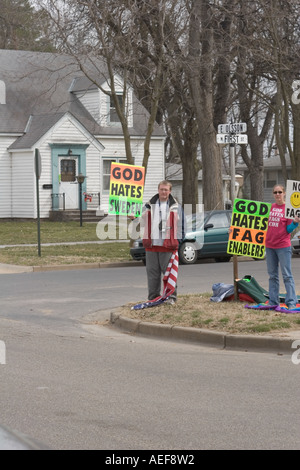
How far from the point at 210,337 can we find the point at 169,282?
81.0 inches

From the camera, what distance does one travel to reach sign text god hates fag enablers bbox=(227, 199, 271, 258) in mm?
12484

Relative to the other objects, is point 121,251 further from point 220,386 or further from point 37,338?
point 220,386

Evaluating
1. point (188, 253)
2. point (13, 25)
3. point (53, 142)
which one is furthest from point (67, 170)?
Answer: point (188, 253)

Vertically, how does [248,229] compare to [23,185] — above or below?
below

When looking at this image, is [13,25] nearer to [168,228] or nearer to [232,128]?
[232,128]

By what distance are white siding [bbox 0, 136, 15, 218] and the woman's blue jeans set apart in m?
28.0

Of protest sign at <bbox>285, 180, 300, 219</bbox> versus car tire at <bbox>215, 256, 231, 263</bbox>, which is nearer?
protest sign at <bbox>285, 180, 300, 219</bbox>

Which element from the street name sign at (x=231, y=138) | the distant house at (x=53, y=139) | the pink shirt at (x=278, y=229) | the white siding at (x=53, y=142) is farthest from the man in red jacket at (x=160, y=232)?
the white siding at (x=53, y=142)

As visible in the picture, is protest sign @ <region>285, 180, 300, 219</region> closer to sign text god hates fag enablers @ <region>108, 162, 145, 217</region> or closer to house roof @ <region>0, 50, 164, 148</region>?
sign text god hates fag enablers @ <region>108, 162, 145, 217</region>

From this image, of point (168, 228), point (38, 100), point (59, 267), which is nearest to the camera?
point (168, 228)

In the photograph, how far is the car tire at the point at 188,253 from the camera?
2269 cm

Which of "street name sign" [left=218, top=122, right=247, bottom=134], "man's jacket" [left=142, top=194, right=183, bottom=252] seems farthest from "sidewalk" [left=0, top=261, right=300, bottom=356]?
"street name sign" [left=218, top=122, right=247, bottom=134]

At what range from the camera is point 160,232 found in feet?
40.8

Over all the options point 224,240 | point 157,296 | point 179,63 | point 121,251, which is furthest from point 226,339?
point 179,63
